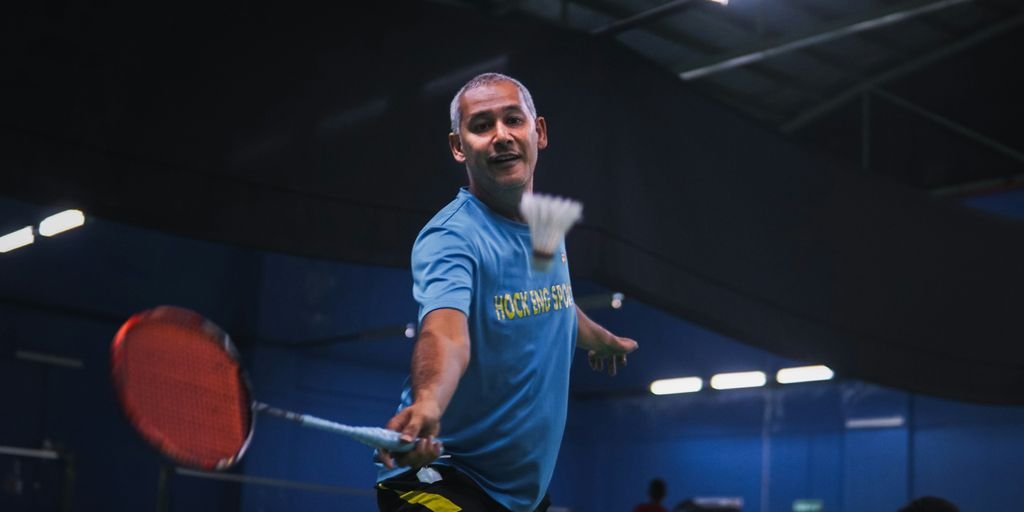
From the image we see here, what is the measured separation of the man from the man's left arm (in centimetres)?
25

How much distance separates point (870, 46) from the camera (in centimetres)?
1020

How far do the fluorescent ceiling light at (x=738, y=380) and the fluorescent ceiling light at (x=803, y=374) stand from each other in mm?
195

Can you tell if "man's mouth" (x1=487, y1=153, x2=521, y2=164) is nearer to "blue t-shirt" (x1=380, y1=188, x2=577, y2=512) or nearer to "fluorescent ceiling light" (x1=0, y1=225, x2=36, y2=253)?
"blue t-shirt" (x1=380, y1=188, x2=577, y2=512)

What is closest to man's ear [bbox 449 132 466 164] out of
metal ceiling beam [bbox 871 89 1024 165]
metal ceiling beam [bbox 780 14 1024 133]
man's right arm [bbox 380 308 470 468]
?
man's right arm [bbox 380 308 470 468]

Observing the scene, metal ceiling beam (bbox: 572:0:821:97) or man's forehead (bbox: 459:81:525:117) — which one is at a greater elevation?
metal ceiling beam (bbox: 572:0:821:97)

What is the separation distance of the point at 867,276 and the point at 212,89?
3.86 meters

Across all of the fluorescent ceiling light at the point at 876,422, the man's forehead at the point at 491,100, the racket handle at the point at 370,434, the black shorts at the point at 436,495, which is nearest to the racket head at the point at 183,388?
the racket handle at the point at 370,434

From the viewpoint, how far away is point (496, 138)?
2428 millimetres

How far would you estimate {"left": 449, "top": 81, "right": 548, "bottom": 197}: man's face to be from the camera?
244 centimetres

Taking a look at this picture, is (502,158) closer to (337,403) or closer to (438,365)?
(438,365)

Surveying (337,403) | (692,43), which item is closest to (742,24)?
(692,43)

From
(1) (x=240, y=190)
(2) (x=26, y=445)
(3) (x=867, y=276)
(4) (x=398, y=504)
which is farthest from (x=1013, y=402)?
(2) (x=26, y=445)

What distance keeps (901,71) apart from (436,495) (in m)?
9.01

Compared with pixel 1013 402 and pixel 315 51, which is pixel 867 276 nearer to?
pixel 1013 402
